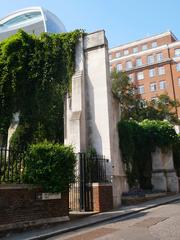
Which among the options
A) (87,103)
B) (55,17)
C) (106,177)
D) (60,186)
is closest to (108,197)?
(106,177)

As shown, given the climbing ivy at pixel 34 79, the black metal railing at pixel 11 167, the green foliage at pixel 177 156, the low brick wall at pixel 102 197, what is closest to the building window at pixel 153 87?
the green foliage at pixel 177 156

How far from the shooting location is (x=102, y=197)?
50.9 feet

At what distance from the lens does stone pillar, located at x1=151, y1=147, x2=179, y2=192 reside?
23.9 m

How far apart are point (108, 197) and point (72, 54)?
10.9 metres

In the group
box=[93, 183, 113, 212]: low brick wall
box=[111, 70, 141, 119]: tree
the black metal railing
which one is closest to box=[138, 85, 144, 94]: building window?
box=[111, 70, 141, 119]: tree

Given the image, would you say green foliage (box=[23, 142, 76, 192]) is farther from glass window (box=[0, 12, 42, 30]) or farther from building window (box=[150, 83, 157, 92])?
glass window (box=[0, 12, 42, 30])

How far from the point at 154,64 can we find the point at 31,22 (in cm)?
3769

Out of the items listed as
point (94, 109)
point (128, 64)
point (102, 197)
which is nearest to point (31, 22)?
point (128, 64)

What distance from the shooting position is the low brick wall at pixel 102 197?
1527 centimetres

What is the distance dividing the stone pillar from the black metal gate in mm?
8264

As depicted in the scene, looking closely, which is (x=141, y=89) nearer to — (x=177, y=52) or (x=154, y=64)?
(x=154, y=64)

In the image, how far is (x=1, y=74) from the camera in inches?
859

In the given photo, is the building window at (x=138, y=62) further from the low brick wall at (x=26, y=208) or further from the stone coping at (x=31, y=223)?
the stone coping at (x=31, y=223)

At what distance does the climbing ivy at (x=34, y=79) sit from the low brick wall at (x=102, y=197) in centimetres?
761
